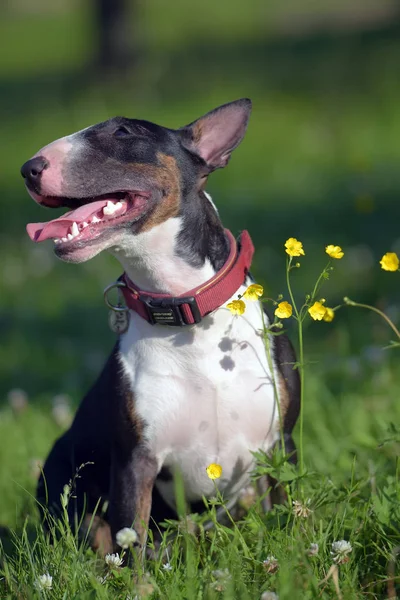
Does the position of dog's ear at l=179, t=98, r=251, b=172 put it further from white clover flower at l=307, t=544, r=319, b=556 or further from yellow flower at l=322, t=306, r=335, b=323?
white clover flower at l=307, t=544, r=319, b=556

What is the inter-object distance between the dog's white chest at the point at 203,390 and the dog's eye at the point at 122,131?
669 mm

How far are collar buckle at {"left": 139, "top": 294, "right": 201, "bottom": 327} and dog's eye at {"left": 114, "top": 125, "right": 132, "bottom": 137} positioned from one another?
0.57m

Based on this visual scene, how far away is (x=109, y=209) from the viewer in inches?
133

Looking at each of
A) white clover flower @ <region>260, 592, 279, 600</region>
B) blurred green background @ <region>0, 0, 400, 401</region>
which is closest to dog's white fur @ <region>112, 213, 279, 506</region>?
white clover flower @ <region>260, 592, 279, 600</region>

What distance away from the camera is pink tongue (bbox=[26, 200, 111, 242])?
331 centimetres

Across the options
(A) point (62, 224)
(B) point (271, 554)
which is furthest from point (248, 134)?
(B) point (271, 554)

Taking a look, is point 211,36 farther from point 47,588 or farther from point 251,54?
point 47,588

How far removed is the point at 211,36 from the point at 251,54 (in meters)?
2.79

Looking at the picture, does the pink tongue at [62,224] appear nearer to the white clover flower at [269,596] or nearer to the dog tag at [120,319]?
the dog tag at [120,319]

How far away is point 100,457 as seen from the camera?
3.72 metres

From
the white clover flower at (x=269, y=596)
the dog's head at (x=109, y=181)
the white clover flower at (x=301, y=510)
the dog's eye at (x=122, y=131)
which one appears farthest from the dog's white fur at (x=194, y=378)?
the white clover flower at (x=269, y=596)

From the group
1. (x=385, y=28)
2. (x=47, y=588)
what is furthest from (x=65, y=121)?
(x=47, y=588)

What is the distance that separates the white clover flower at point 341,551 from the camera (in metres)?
2.86

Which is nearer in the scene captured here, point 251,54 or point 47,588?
point 47,588
